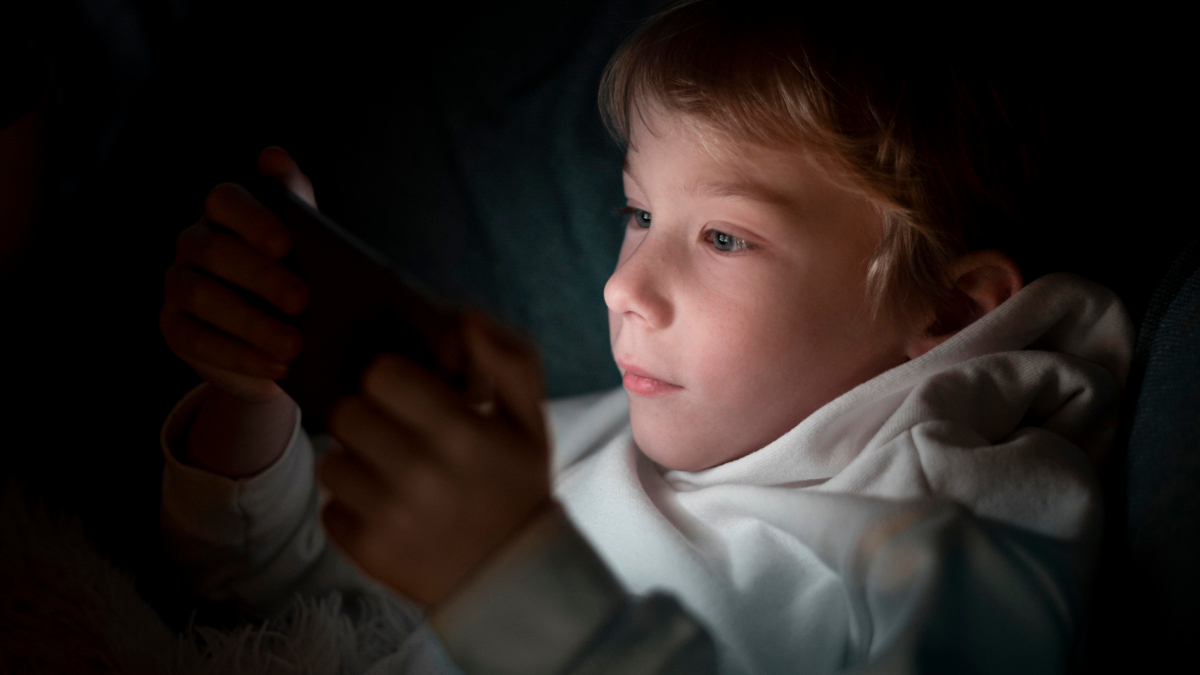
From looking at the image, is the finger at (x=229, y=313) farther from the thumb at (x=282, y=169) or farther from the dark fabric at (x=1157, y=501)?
the dark fabric at (x=1157, y=501)

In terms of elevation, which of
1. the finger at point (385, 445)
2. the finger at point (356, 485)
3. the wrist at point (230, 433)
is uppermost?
the finger at point (385, 445)

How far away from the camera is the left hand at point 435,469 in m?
0.35

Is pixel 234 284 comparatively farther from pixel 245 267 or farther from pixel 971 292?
pixel 971 292

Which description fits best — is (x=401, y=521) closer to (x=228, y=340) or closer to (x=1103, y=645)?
(x=228, y=340)

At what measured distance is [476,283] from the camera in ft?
2.34

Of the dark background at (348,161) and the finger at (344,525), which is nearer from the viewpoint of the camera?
the finger at (344,525)

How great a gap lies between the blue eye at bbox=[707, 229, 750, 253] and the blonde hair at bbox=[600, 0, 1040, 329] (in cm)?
6

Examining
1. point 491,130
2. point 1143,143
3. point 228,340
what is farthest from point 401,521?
point 1143,143

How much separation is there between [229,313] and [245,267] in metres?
0.03

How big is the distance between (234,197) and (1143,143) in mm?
572

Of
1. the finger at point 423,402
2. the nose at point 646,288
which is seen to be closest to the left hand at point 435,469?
the finger at point 423,402

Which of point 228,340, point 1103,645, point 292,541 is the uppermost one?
point 228,340

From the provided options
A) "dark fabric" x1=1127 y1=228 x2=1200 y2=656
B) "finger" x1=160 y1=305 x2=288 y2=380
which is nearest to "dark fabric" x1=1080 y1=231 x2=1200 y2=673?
"dark fabric" x1=1127 y1=228 x2=1200 y2=656

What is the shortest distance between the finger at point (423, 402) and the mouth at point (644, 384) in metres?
0.18
